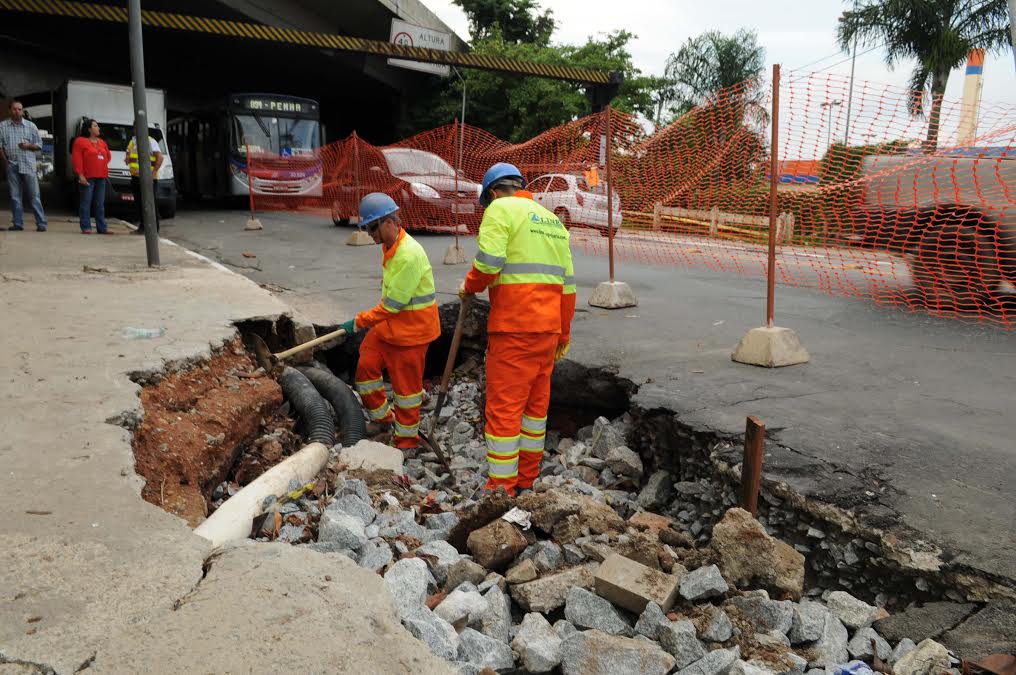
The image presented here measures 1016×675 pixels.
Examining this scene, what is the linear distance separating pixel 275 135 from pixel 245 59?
8.54 meters

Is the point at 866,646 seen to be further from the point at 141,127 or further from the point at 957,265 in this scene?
the point at 141,127

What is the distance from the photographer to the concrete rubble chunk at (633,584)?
274cm

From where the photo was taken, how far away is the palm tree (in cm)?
1989

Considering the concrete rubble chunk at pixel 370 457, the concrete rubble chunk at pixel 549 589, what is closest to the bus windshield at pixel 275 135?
the concrete rubble chunk at pixel 370 457

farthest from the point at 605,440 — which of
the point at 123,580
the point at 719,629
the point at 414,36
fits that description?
the point at 414,36

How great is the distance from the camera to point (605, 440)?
193 inches

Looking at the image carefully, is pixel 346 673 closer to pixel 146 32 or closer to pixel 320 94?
pixel 146 32

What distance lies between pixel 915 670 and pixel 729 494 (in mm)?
1371

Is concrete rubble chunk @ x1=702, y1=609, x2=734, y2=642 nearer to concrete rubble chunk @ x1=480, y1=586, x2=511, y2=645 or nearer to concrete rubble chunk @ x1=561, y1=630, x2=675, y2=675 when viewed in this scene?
concrete rubble chunk @ x1=561, y1=630, x2=675, y2=675

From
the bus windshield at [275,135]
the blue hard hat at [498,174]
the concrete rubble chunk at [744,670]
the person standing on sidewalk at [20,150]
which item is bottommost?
the concrete rubble chunk at [744,670]

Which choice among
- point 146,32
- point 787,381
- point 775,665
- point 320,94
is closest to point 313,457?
point 775,665

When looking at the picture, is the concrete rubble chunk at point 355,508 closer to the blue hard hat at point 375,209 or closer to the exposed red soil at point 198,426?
the exposed red soil at point 198,426

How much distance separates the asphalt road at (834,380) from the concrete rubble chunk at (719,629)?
86cm

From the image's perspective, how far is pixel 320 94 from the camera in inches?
1294
